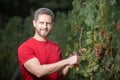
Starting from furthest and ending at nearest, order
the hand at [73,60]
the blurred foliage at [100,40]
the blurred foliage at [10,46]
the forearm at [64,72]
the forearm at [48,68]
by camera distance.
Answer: the blurred foliage at [10,46] → the forearm at [64,72] → the forearm at [48,68] → the hand at [73,60] → the blurred foliage at [100,40]

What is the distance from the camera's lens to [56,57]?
5.95 metres

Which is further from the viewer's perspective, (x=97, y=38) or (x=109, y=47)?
(x=97, y=38)

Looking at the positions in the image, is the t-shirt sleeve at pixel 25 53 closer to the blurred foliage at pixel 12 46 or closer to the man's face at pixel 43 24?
the man's face at pixel 43 24

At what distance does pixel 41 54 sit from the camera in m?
5.82

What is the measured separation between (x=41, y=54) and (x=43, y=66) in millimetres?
319

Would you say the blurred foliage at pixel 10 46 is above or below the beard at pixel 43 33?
below

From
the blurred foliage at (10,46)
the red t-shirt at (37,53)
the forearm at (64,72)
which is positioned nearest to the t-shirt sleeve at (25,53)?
the red t-shirt at (37,53)

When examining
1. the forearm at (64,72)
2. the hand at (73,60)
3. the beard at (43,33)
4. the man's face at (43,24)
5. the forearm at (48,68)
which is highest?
the man's face at (43,24)

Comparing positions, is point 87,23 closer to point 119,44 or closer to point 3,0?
point 119,44

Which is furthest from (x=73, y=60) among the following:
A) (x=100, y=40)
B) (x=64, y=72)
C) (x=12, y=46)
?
(x=12, y=46)

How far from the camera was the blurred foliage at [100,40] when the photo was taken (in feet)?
14.7

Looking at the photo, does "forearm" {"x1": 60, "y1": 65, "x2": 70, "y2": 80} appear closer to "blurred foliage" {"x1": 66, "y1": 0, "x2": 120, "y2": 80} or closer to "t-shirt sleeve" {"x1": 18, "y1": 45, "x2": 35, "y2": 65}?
"blurred foliage" {"x1": 66, "y1": 0, "x2": 120, "y2": 80}

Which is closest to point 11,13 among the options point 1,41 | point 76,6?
point 1,41

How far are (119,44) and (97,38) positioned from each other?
796mm
